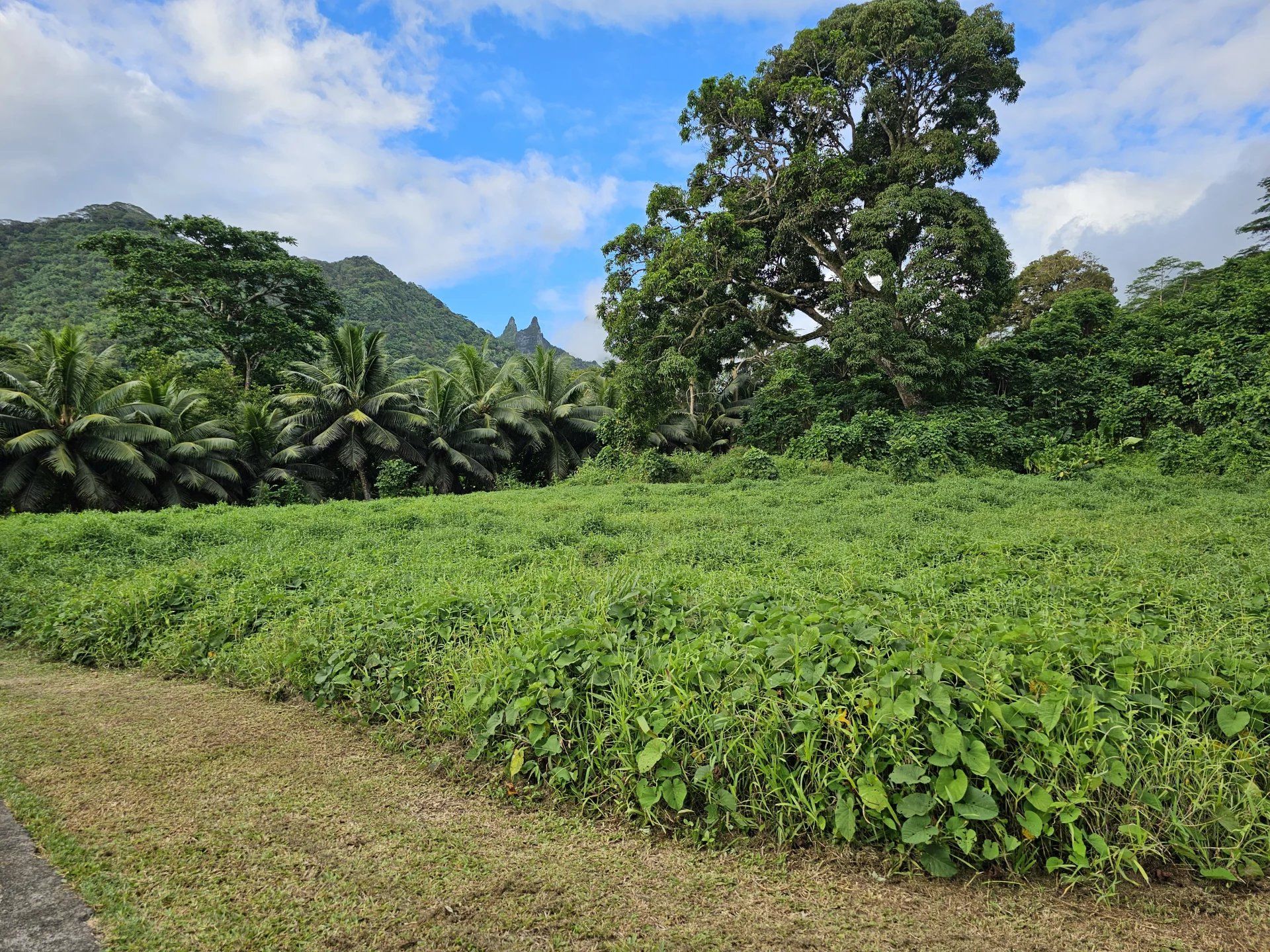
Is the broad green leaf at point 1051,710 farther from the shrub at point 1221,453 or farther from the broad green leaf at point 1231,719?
the shrub at point 1221,453

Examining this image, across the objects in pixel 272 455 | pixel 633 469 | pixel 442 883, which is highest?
pixel 272 455

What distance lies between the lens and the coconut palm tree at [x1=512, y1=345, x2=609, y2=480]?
920 inches

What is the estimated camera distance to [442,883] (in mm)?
2076

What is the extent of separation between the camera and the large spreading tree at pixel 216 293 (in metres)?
20.8

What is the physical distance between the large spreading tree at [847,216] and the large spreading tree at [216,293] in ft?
46.3

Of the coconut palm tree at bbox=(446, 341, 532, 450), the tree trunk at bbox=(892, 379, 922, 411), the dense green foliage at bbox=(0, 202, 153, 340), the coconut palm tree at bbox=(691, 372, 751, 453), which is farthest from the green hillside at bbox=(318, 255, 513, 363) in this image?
the tree trunk at bbox=(892, 379, 922, 411)

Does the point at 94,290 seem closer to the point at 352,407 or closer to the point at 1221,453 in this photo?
the point at 352,407

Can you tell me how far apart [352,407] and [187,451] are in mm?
4859

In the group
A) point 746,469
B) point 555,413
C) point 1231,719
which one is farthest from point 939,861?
point 555,413

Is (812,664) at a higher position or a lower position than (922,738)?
higher

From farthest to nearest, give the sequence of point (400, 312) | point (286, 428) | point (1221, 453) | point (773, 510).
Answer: point (400, 312)
point (286, 428)
point (1221, 453)
point (773, 510)

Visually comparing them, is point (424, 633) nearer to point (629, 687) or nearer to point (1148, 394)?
point (629, 687)

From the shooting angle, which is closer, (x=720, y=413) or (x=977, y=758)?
(x=977, y=758)

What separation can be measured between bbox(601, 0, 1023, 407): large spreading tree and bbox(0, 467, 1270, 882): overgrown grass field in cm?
953
